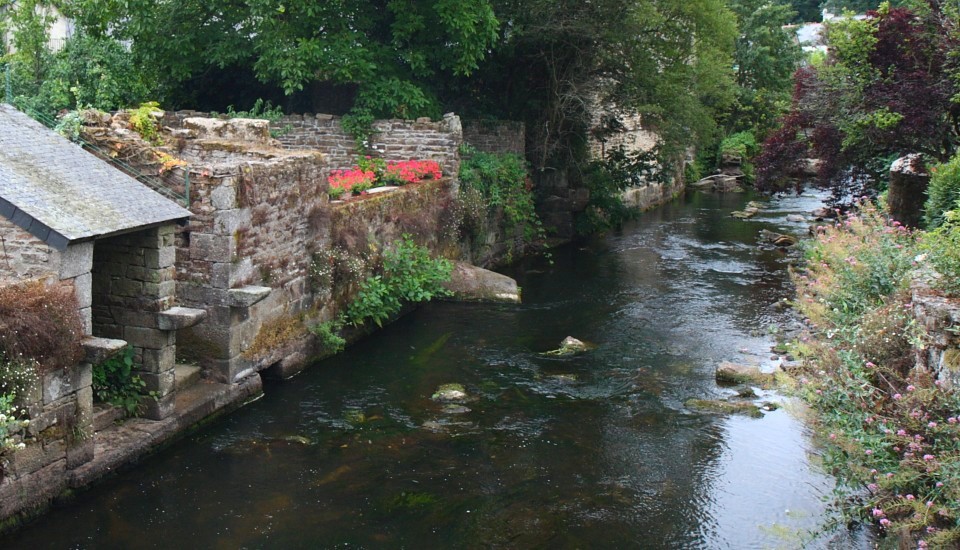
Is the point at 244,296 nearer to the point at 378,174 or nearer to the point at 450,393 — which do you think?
the point at 450,393

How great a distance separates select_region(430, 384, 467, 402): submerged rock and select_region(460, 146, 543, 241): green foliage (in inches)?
274

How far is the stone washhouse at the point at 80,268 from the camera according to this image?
7852 mm

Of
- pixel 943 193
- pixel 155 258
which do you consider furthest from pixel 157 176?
pixel 943 193

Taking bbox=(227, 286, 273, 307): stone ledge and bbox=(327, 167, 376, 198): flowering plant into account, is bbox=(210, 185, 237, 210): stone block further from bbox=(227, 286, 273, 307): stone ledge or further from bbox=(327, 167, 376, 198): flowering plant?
bbox=(327, 167, 376, 198): flowering plant

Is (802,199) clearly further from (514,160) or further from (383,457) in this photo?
(383,457)

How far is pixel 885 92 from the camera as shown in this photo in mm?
15688

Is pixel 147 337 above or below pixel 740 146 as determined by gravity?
below

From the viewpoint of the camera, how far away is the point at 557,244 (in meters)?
21.5

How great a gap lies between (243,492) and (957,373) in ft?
19.0

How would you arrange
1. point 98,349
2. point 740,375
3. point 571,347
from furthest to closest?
1. point 571,347
2. point 740,375
3. point 98,349

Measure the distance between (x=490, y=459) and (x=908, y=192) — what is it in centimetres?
967

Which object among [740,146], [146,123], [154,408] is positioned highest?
[740,146]

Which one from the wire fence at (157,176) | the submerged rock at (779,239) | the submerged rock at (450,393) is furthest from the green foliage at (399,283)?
the submerged rock at (779,239)

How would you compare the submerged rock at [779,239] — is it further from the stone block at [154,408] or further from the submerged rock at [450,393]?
the stone block at [154,408]
